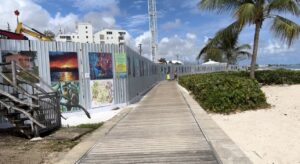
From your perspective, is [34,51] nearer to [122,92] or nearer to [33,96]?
[33,96]

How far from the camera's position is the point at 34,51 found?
11.8 metres

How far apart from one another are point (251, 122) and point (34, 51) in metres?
7.34

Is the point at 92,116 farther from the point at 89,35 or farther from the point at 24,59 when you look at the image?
the point at 89,35

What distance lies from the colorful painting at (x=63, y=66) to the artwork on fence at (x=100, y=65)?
77 cm

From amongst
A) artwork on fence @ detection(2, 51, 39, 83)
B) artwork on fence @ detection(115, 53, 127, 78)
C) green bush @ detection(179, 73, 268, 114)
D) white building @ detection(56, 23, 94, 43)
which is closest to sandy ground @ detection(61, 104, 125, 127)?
artwork on fence @ detection(115, 53, 127, 78)

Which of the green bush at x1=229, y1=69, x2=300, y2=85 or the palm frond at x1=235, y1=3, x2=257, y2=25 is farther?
the green bush at x1=229, y1=69, x2=300, y2=85

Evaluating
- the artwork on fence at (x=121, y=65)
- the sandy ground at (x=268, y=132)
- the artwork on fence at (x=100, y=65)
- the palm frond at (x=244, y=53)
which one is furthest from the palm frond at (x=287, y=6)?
the palm frond at (x=244, y=53)

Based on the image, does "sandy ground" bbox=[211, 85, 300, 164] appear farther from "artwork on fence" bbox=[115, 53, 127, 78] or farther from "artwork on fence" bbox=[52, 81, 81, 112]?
"artwork on fence" bbox=[52, 81, 81, 112]

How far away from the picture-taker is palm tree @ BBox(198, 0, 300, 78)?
18.5 metres

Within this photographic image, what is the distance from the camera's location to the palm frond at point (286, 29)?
18.7m

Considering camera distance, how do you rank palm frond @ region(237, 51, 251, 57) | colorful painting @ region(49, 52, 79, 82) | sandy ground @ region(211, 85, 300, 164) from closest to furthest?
sandy ground @ region(211, 85, 300, 164) < colorful painting @ region(49, 52, 79, 82) < palm frond @ region(237, 51, 251, 57)

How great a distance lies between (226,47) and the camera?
39.0 m

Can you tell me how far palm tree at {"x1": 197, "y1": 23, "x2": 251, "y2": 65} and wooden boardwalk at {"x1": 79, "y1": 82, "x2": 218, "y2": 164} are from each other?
1039 cm

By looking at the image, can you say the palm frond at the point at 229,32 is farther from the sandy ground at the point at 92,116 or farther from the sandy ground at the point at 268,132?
the sandy ground at the point at 92,116
